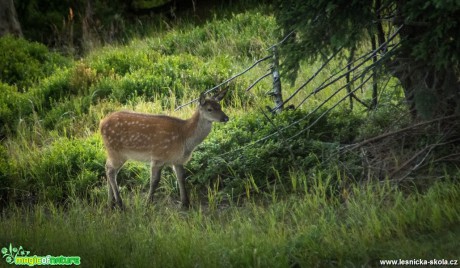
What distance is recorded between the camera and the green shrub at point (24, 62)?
1744cm

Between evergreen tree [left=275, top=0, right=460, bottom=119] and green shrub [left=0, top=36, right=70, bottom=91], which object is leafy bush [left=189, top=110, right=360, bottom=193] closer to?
evergreen tree [left=275, top=0, right=460, bottom=119]

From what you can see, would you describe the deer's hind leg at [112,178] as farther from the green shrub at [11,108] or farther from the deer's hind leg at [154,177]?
the green shrub at [11,108]

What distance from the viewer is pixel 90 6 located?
70.4 feet

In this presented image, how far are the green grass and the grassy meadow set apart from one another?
0.06ft

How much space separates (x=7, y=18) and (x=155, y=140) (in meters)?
10.7

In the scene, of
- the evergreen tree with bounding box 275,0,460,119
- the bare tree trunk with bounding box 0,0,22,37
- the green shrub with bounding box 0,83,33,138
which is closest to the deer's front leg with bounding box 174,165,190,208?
the evergreen tree with bounding box 275,0,460,119

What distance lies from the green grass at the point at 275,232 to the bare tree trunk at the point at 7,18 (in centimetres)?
1086

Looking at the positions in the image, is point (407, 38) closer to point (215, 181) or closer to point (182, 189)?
point (215, 181)

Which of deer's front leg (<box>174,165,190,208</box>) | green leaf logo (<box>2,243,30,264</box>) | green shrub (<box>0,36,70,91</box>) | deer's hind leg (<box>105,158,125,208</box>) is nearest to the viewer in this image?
green leaf logo (<box>2,243,30,264</box>)

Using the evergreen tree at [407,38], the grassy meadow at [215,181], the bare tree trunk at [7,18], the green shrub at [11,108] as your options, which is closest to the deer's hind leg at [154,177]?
the grassy meadow at [215,181]

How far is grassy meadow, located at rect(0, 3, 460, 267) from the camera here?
8.61 m

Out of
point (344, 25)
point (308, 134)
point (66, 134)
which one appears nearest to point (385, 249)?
point (344, 25)

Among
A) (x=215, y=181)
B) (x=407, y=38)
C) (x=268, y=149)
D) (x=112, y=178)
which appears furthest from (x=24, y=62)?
(x=407, y=38)

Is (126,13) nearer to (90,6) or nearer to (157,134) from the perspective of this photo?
(90,6)
